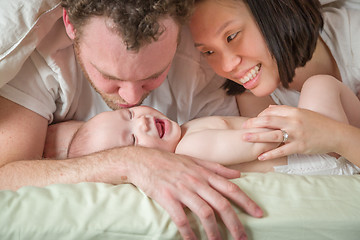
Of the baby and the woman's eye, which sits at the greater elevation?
the woman's eye

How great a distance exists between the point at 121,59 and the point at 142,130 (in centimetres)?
30

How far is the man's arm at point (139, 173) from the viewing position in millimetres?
918

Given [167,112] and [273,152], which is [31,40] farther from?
[273,152]

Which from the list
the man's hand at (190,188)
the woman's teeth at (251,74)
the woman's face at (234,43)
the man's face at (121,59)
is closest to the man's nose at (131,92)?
the man's face at (121,59)

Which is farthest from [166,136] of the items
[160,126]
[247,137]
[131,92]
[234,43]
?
[234,43]

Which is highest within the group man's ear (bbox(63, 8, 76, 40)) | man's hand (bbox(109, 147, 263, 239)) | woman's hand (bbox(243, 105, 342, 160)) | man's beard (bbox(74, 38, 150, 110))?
man's ear (bbox(63, 8, 76, 40))

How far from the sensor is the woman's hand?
1.16m

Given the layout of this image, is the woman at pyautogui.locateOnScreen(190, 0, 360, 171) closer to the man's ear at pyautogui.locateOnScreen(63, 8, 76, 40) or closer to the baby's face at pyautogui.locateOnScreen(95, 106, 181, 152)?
the baby's face at pyautogui.locateOnScreen(95, 106, 181, 152)

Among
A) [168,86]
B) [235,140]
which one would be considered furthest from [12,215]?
[168,86]

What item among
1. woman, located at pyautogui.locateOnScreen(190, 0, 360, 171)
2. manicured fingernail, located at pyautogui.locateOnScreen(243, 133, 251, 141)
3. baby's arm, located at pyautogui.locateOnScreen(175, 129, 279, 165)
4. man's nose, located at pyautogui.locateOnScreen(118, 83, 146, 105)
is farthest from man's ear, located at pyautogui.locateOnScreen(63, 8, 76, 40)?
manicured fingernail, located at pyautogui.locateOnScreen(243, 133, 251, 141)

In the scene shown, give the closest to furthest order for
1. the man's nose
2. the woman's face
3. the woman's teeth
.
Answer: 1. the man's nose
2. the woman's face
3. the woman's teeth

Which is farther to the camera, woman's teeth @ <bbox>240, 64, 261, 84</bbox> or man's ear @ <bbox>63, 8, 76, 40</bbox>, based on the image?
woman's teeth @ <bbox>240, 64, 261, 84</bbox>

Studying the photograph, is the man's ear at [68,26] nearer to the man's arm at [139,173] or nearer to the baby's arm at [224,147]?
the man's arm at [139,173]

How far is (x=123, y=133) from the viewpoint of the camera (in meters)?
1.34
